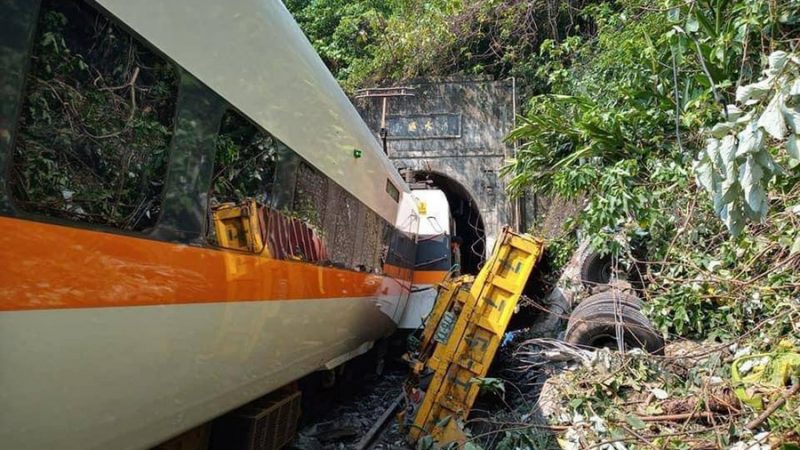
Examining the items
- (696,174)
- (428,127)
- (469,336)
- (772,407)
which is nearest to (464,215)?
(428,127)

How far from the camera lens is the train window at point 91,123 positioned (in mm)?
1689

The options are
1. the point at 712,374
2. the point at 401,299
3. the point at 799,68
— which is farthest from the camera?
the point at 401,299

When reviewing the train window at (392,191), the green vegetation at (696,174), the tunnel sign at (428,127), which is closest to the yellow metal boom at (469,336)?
the green vegetation at (696,174)

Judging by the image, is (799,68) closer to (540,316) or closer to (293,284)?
(293,284)

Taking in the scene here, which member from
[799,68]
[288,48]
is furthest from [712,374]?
[288,48]

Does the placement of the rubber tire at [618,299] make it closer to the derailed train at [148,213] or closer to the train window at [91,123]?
the derailed train at [148,213]

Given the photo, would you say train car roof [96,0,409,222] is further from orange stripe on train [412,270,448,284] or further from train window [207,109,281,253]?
orange stripe on train [412,270,448,284]

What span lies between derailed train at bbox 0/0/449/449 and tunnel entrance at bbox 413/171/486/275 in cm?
986

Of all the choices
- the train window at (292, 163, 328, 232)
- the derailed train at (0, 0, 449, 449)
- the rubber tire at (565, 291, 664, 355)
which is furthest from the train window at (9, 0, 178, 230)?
the rubber tire at (565, 291, 664, 355)

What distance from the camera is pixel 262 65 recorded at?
10.2 ft

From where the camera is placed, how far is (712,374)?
3725mm

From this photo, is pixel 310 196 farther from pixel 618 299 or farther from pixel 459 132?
pixel 459 132

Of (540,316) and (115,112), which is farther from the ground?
(115,112)

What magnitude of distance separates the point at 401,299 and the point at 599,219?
400 centimetres
